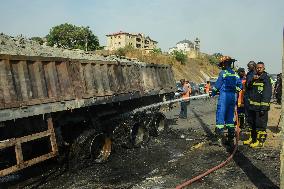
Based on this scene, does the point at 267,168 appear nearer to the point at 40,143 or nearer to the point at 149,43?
the point at 40,143

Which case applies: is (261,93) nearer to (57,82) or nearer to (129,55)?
(57,82)

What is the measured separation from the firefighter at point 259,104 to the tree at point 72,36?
166 ft

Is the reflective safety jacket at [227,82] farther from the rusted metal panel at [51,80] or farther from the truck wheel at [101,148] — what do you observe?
the rusted metal panel at [51,80]

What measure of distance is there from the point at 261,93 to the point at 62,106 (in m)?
5.05

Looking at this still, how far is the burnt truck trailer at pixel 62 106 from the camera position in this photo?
5.95 meters

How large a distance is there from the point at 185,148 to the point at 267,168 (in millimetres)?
2697

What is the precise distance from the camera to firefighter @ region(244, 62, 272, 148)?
8336mm

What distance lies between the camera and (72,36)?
59594mm

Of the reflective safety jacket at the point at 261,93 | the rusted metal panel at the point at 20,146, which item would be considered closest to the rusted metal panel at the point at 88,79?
the rusted metal panel at the point at 20,146

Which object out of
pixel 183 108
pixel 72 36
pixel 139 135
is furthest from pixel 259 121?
pixel 72 36

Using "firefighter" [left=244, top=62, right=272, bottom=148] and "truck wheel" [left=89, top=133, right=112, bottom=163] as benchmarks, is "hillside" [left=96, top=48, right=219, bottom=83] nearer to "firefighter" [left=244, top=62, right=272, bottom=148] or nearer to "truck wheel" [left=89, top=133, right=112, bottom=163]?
"truck wheel" [left=89, top=133, right=112, bottom=163]

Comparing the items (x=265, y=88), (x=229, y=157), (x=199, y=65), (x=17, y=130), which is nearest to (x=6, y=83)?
(x=17, y=130)

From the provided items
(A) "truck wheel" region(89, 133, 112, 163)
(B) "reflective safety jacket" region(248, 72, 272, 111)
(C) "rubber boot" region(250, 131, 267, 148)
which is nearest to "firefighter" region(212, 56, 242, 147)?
(B) "reflective safety jacket" region(248, 72, 272, 111)

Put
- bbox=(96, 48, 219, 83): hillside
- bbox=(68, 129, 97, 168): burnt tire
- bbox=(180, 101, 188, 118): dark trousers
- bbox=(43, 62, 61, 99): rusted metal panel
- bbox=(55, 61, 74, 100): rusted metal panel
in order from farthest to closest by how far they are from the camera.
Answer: bbox=(96, 48, 219, 83): hillside, bbox=(180, 101, 188, 118): dark trousers, bbox=(68, 129, 97, 168): burnt tire, bbox=(55, 61, 74, 100): rusted metal panel, bbox=(43, 62, 61, 99): rusted metal panel
